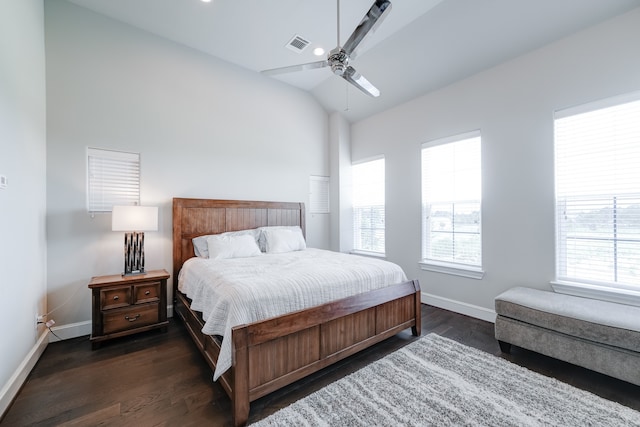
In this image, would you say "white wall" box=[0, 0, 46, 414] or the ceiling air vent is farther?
the ceiling air vent

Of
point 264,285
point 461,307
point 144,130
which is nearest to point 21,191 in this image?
point 144,130

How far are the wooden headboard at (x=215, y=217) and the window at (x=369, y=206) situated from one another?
1.22m

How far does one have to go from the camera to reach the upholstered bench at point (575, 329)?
1881 mm

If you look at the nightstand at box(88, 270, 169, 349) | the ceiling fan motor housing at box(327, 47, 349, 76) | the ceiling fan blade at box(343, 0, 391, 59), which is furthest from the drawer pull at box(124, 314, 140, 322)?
the ceiling fan blade at box(343, 0, 391, 59)

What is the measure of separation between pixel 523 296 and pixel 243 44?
430cm

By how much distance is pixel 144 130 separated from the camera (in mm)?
3207

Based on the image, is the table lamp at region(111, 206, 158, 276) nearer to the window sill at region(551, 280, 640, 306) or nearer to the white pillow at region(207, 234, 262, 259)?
the white pillow at region(207, 234, 262, 259)

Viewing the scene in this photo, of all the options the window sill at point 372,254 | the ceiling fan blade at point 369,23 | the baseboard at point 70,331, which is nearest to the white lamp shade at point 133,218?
the baseboard at point 70,331

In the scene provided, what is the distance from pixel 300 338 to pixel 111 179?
280 cm

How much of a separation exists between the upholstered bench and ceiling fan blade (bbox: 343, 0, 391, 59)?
261 cm

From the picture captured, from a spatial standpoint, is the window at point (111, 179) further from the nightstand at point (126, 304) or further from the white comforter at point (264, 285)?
the white comforter at point (264, 285)

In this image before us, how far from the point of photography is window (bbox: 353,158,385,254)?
4.57 m

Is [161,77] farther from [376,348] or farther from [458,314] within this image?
[458,314]

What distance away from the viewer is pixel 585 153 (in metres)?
2.56
